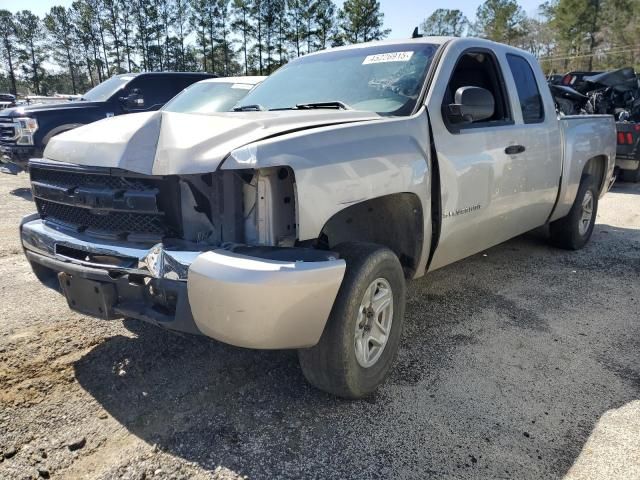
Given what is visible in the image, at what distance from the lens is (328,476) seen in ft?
7.06

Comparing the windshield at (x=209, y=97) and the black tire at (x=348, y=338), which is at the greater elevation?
the windshield at (x=209, y=97)

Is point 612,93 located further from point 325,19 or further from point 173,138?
point 325,19

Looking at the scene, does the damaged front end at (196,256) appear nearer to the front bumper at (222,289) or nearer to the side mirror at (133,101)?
the front bumper at (222,289)

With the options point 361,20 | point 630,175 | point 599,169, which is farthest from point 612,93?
point 361,20

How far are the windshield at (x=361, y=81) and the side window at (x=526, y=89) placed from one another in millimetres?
1083

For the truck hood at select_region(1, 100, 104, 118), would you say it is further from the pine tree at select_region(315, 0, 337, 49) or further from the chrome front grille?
the pine tree at select_region(315, 0, 337, 49)

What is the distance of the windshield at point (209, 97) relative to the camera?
7.24 metres

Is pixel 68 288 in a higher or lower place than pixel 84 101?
lower

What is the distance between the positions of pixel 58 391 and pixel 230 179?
1520 mm

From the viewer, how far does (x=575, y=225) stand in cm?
548

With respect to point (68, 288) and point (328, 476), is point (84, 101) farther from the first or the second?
point (328, 476)

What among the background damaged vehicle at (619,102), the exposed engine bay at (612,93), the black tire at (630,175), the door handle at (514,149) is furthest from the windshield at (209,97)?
the black tire at (630,175)

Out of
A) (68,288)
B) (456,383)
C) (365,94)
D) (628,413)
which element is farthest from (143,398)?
(628,413)

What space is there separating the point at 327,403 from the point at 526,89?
126 inches
